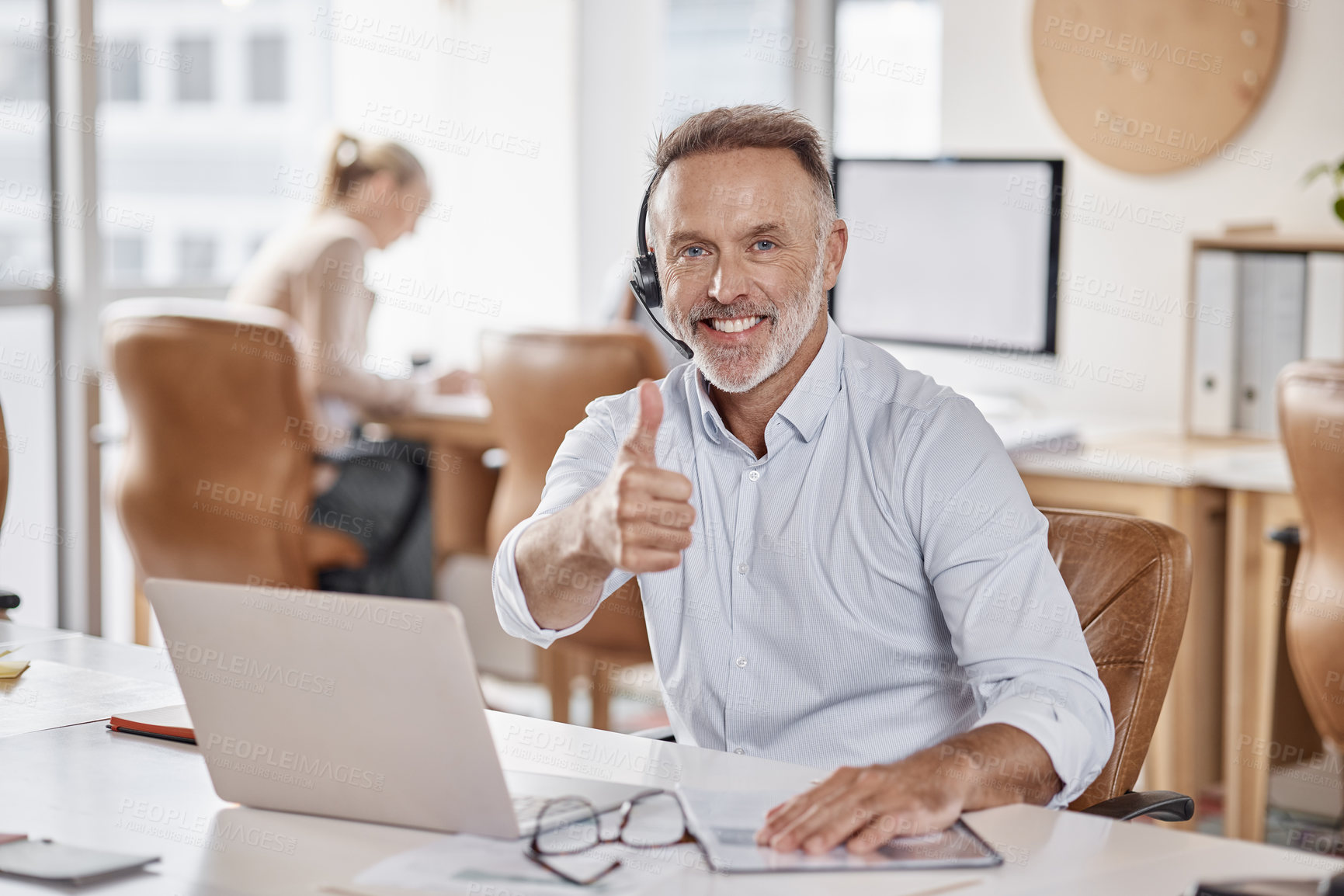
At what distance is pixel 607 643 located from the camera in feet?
9.64

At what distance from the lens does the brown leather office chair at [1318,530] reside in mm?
2289

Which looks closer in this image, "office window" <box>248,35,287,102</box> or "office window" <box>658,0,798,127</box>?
"office window" <box>248,35,287,102</box>

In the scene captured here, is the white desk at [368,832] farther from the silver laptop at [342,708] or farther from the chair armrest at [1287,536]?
the chair armrest at [1287,536]

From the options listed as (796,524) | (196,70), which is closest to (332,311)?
(196,70)

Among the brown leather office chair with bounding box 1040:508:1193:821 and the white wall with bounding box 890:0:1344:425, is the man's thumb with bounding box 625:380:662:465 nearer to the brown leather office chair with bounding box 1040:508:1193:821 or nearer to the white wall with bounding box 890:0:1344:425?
the brown leather office chair with bounding box 1040:508:1193:821

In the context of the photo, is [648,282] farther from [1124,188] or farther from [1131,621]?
[1124,188]

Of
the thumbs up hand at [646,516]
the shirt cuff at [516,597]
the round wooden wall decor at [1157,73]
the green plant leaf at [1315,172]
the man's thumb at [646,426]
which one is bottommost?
the shirt cuff at [516,597]

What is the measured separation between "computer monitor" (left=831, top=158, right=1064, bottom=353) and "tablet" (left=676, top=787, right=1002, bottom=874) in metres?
2.17

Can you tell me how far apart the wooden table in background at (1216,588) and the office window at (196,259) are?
7.88ft

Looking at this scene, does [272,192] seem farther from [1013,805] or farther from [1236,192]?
[1013,805]

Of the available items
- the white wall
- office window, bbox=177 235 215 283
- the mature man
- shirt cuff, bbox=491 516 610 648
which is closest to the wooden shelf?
the white wall

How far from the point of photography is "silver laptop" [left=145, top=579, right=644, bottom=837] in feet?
3.30

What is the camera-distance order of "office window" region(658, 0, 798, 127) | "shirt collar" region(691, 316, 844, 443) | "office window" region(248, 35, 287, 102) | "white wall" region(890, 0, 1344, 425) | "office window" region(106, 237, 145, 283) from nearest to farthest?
"shirt collar" region(691, 316, 844, 443) → "white wall" region(890, 0, 1344, 425) → "office window" region(106, 237, 145, 283) → "office window" region(248, 35, 287, 102) → "office window" region(658, 0, 798, 127)

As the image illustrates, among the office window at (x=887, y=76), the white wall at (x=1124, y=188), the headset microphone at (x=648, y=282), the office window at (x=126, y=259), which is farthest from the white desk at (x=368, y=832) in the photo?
the office window at (x=887, y=76)
